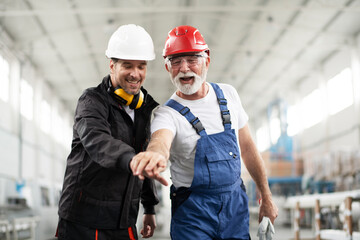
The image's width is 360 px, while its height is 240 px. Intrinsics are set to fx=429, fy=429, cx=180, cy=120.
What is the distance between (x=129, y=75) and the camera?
222cm

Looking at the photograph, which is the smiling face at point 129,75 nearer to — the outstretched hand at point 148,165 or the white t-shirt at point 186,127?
the white t-shirt at point 186,127

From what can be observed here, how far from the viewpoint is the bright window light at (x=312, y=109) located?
18797 mm

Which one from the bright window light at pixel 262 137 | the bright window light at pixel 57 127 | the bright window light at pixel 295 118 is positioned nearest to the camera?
the bright window light at pixel 295 118

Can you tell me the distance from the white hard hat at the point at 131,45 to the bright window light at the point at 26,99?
15091 millimetres

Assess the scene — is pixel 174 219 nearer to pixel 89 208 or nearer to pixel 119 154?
pixel 89 208

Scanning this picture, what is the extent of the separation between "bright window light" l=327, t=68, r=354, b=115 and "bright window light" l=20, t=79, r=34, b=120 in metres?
12.3

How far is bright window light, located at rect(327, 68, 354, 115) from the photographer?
1595 centimetres

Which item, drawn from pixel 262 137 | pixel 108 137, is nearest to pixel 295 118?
pixel 262 137

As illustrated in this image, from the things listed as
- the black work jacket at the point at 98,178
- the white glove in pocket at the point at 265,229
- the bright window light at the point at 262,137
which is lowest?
the white glove in pocket at the point at 265,229

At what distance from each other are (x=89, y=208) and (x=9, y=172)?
1371cm

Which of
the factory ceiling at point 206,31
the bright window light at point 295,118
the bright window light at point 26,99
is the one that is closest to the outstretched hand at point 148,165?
the factory ceiling at point 206,31

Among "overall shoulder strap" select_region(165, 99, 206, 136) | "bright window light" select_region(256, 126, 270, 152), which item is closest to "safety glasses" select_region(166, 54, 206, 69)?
"overall shoulder strap" select_region(165, 99, 206, 136)

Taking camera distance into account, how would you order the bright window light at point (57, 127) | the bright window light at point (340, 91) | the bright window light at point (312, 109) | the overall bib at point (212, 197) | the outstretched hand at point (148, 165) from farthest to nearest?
the bright window light at point (57, 127)
the bright window light at point (312, 109)
the bright window light at point (340, 91)
the overall bib at point (212, 197)
the outstretched hand at point (148, 165)

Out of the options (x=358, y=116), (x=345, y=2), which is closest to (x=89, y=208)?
(x=345, y=2)
